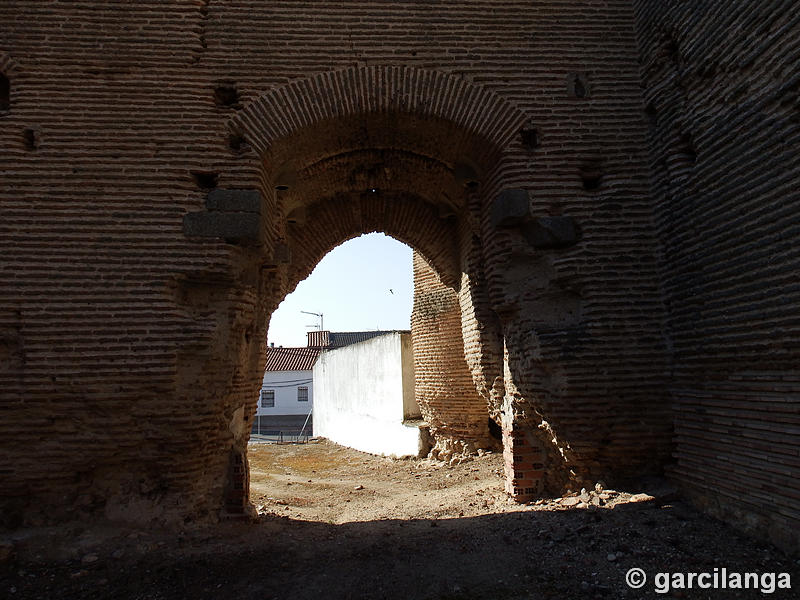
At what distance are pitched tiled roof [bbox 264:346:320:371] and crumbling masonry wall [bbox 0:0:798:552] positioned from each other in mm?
20587

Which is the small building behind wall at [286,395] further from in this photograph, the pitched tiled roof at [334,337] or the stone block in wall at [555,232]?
the stone block in wall at [555,232]

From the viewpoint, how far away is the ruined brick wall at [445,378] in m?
9.02

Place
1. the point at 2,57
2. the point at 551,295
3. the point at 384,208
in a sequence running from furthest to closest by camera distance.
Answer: the point at 384,208, the point at 551,295, the point at 2,57

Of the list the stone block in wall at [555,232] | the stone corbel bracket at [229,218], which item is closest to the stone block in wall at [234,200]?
the stone corbel bracket at [229,218]

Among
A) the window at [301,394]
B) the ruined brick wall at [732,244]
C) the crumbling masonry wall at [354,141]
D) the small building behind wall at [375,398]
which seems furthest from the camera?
the window at [301,394]

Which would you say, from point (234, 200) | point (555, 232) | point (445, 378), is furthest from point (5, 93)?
point (445, 378)

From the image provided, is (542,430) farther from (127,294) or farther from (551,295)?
(127,294)

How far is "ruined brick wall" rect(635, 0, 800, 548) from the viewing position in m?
3.49

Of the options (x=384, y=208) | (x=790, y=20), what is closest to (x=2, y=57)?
(x=384, y=208)

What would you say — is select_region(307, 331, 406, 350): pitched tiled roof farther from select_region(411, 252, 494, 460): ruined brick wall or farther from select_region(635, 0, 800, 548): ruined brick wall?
select_region(635, 0, 800, 548): ruined brick wall

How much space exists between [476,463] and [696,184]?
5688 mm

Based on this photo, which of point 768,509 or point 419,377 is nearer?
point 768,509

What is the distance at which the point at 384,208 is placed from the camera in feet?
24.4

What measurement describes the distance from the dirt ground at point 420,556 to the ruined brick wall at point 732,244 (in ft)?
1.48
